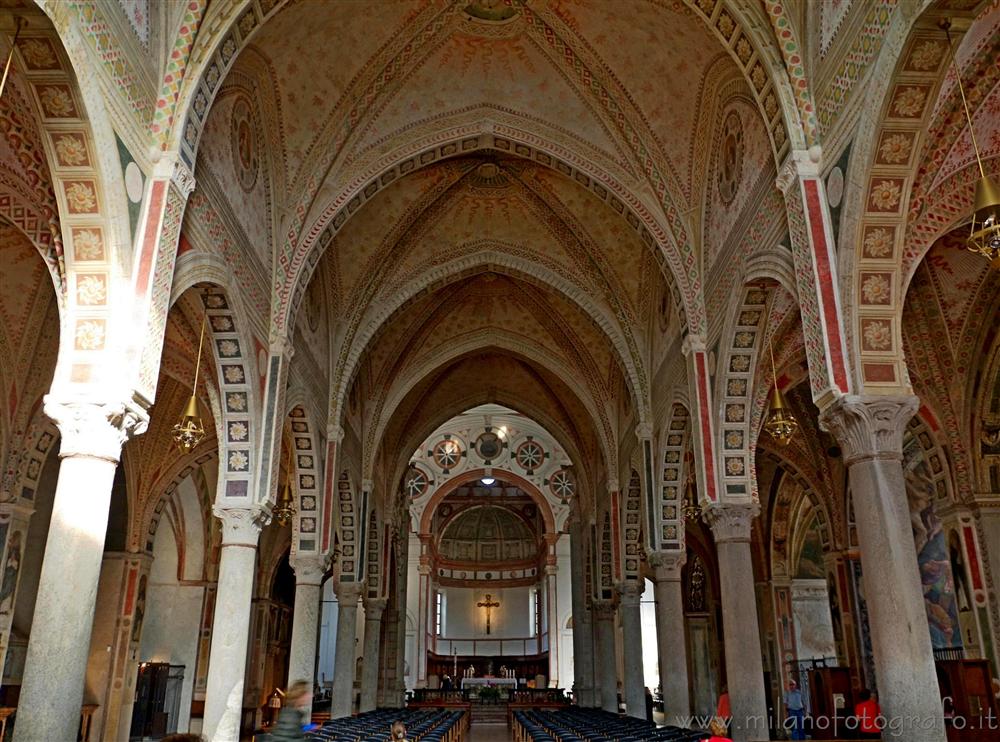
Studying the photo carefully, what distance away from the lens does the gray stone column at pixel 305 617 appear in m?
15.2

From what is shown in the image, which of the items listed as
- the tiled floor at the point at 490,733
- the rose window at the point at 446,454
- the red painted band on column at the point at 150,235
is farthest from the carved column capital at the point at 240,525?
the rose window at the point at 446,454

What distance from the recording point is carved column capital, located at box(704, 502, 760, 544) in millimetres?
12211

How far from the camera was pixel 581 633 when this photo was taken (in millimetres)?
26219

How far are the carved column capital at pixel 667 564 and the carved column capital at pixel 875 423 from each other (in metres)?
8.72

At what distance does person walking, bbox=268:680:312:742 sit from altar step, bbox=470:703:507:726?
2592cm

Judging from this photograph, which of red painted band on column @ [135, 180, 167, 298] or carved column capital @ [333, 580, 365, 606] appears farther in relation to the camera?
carved column capital @ [333, 580, 365, 606]

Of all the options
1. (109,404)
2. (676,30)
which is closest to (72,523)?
(109,404)

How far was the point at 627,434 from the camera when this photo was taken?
2017 centimetres

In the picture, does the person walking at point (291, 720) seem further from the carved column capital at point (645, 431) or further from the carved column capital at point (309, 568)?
the carved column capital at point (645, 431)

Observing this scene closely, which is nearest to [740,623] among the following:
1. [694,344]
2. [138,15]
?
[694,344]

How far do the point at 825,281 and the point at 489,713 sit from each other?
26322mm

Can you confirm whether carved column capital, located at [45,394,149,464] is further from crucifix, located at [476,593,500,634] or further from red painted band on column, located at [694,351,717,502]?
crucifix, located at [476,593,500,634]

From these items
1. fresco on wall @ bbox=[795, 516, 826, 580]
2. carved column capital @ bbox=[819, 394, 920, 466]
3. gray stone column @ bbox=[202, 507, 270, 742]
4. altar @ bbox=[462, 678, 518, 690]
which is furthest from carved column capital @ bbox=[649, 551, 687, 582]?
altar @ bbox=[462, 678, 518, 690]

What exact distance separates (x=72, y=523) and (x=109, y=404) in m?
1.15
